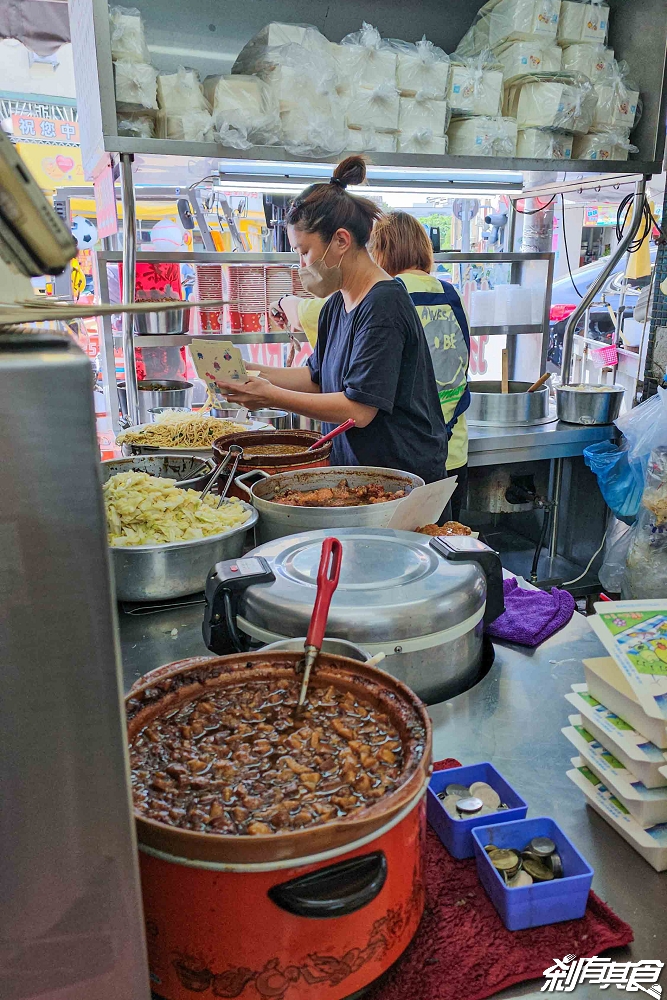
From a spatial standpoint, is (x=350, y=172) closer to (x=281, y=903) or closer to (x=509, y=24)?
(x=509, y=24)

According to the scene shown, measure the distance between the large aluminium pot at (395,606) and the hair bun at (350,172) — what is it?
186cm

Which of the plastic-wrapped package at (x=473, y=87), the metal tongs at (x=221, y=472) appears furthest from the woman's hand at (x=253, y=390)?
the plastic-wrapped package at (x=473, y=87)

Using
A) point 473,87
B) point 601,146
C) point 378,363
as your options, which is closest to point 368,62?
point 473,87

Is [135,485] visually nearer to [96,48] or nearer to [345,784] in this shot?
[345,784]

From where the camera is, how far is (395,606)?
124cm

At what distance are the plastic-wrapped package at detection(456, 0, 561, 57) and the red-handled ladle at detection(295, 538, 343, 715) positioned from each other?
3.93 metres

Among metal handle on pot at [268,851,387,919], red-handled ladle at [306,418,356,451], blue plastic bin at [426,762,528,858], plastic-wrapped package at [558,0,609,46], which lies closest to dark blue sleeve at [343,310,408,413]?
red-handled ladle at [306,418,356,451]

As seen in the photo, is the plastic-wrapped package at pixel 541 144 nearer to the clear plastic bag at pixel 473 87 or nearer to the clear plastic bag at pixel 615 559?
the clear plastic bag at pixel 473 87

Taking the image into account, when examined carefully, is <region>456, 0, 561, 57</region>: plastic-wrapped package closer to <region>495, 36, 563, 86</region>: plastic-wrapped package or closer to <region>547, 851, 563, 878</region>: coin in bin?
<region>495, 36, 563, 86</region>: plastic-wrapped package

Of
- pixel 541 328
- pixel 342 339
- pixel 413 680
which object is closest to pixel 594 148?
pixel 541 328

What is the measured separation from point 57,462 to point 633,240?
15.0 ft

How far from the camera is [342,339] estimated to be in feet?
9.00

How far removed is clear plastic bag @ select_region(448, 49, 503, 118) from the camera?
3881 mm

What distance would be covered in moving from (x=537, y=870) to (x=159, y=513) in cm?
118
